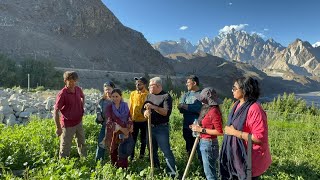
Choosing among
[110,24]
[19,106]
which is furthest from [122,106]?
[110,24]

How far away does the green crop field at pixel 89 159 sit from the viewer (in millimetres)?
4457

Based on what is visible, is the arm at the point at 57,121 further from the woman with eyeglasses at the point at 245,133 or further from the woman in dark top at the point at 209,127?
the woman with eyeglasses at the point at 245,133

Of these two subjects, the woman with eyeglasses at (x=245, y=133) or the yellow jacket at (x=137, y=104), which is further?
the yellow jacket at (x=137, y=104)

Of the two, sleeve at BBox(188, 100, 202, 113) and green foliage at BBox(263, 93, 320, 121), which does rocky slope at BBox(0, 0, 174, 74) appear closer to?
green foliage at BBox(263, 93, 320, 121)

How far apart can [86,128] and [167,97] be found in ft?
12.8

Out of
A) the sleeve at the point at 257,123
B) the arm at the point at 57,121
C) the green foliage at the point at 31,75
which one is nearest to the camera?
the sleeve at the point at 257,123

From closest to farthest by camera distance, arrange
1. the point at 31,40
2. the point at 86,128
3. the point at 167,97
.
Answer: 1. the point at 167,97
2. the point at 86,128
3. the point at 31,40

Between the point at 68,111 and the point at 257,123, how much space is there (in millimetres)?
3662

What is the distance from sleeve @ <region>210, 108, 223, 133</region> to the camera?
195 inches

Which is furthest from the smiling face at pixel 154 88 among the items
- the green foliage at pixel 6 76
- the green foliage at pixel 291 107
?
the green foliage at pixel 6 76

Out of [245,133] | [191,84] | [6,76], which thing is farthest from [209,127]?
[6,76]

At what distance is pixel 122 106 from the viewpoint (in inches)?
239

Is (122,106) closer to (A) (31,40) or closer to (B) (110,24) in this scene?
(A) (31,40)

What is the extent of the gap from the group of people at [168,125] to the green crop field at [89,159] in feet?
1.45
